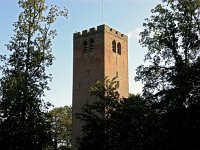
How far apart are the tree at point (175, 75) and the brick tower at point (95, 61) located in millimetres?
18404

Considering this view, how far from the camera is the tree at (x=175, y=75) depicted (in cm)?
2008

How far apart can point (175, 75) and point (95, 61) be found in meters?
26.0

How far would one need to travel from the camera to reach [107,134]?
28578 millimetres

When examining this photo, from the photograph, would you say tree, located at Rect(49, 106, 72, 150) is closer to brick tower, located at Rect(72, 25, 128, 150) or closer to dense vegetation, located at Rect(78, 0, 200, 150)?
brick tower, located at Rect(72, 25, 128, 150)

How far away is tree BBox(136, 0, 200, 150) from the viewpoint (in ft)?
65.9

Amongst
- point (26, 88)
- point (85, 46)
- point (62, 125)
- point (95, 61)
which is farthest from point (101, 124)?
point (62, 125)

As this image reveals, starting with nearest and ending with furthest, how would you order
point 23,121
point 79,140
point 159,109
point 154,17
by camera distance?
point 159,109 → point 23,121 → point 154,17 → point 79,140

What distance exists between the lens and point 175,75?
22469 millimetres

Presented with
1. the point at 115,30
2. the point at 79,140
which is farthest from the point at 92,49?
the point at 79,140

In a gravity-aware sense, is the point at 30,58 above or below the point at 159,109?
above

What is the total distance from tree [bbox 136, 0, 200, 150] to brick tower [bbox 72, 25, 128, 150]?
18.4m

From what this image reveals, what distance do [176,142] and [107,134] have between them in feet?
29.5

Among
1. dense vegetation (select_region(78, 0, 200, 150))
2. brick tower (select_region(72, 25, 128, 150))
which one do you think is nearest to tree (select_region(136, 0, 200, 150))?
dense vegetation (select_region(78, 0, 200, 150))

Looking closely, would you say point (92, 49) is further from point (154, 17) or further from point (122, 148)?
point (122, 148)
